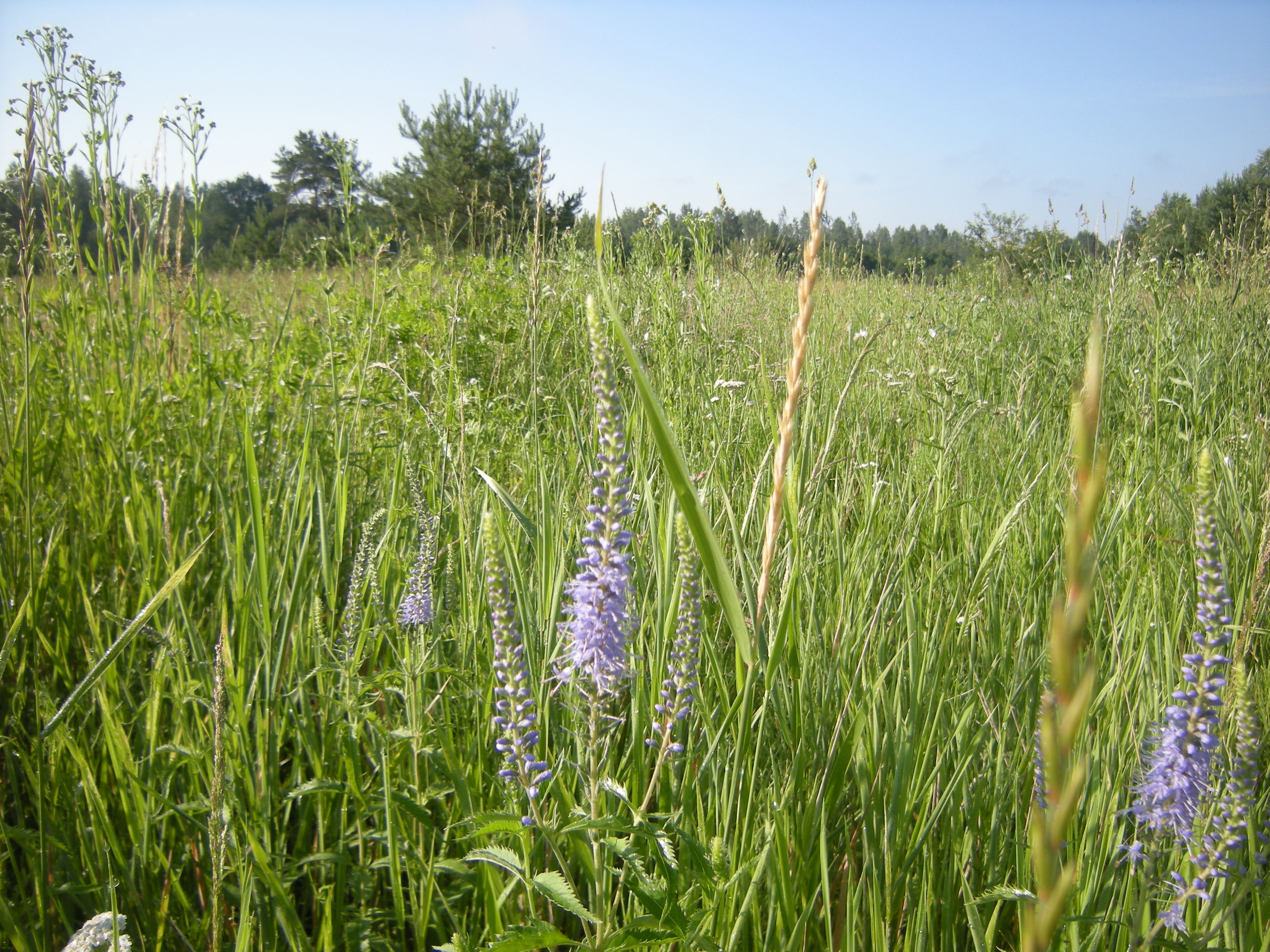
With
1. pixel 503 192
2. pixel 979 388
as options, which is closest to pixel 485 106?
pixel 503 192

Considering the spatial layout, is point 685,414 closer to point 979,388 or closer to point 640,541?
point 640,541

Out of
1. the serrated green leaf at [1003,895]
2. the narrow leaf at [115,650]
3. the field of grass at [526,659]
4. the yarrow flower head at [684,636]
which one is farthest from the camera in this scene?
the field of grass at [526,659]

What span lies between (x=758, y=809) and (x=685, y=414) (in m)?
2.35

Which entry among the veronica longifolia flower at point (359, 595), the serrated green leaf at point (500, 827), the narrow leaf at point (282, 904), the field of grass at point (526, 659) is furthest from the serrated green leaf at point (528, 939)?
the veronica longifolia flower at point (359, 595)

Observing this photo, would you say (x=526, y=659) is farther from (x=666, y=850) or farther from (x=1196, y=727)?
(x=1196, y=727)

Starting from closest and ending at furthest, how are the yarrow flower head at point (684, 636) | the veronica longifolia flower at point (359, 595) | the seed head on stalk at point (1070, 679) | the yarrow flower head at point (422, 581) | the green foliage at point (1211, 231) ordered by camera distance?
the seed head on stalk at point (1070, 679), the yarrow flower head at point (684, 636), the veronica longifolia flower at point (359, 595), the yarrow flower head at point (422, 581), the green foliage at point (1211, 231)

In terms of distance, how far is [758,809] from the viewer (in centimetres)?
142

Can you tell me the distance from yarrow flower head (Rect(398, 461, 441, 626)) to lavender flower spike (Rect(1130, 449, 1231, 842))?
1.55 m

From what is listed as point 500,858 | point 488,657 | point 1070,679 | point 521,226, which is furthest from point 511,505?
point 521,226

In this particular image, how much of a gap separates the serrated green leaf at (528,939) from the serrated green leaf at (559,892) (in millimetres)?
35

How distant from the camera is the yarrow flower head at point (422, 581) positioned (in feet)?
6.27

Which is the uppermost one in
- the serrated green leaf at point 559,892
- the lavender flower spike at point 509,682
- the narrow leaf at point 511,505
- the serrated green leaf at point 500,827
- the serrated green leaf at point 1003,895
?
the narrow leaf at point 511,505

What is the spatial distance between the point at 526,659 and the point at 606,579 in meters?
0.70

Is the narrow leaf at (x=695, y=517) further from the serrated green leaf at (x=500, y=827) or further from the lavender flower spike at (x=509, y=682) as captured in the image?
the serrated green leaf at (x=500, y=827)
